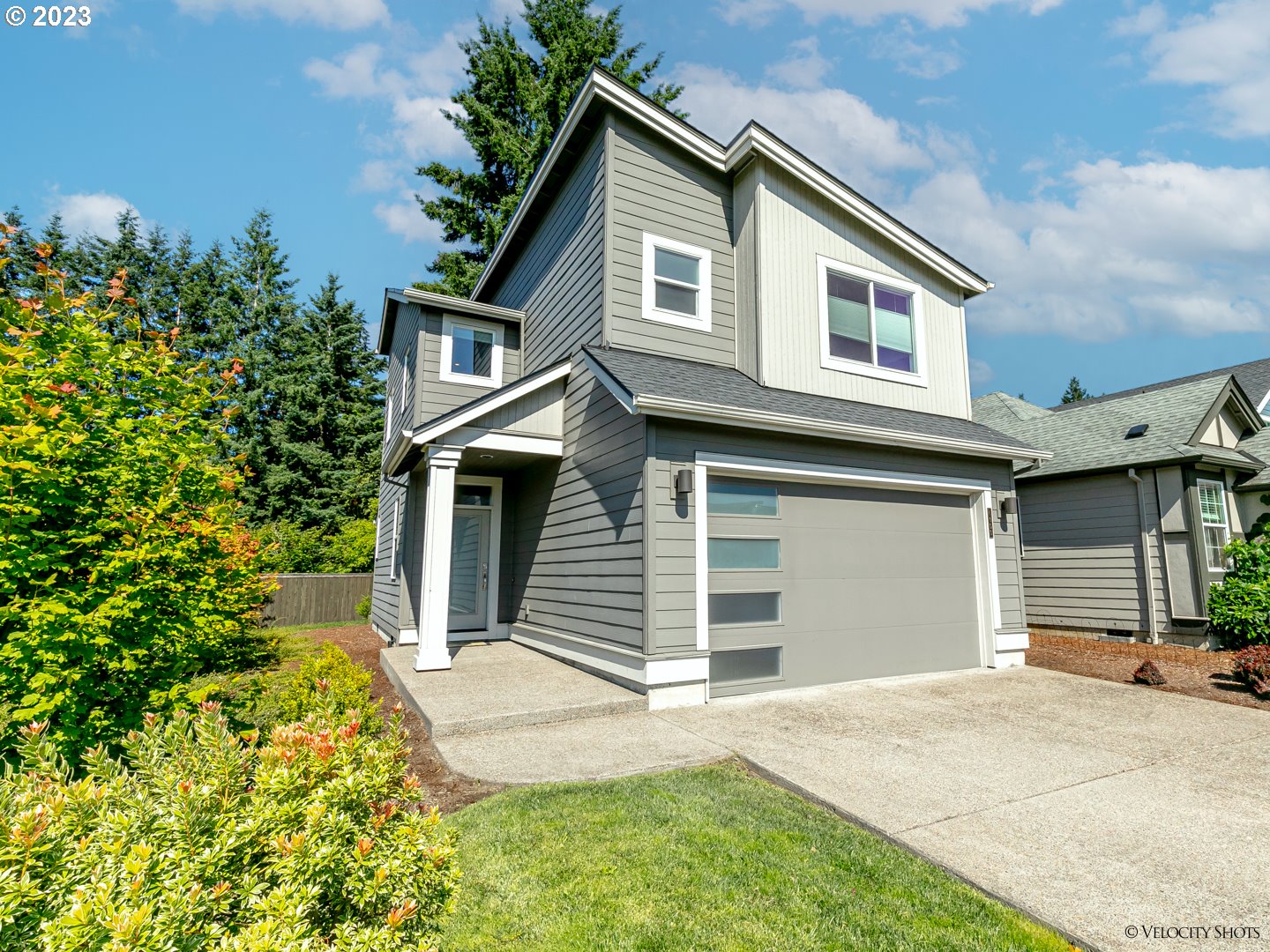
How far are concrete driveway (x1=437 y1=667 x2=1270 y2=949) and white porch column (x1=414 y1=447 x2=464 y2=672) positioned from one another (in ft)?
8.24

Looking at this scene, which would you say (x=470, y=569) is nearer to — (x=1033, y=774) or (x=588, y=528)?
(x=588, y=528)

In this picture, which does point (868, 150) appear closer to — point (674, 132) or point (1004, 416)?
point (1004, 416)

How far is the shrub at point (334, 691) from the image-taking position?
465cm

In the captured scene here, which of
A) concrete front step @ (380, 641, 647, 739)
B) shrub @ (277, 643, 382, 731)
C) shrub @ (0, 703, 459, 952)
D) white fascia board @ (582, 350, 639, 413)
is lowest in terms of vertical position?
concrete front step @ (380, 641, 647, 739)

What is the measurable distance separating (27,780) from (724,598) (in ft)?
18.9

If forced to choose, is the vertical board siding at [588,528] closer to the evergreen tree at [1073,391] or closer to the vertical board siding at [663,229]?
the vertical board siding at [663,229]

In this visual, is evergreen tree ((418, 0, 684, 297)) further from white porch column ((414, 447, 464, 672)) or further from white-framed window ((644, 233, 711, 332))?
white porch column ((414, 447, 464, 672))

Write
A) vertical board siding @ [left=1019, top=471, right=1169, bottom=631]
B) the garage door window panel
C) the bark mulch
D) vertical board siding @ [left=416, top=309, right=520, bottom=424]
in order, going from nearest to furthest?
the garage door window panel < the bark mulch < vertical board siding @ [left=416, top=309, right=520, bottom=424] < vertical board siding @ [left=1019, top=471, right=1169, bottom=631]

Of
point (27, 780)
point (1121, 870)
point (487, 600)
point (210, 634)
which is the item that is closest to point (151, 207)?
point (487, 600)

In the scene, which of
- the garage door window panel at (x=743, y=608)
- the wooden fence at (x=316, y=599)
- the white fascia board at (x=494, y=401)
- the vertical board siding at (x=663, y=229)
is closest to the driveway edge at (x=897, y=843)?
the garage door window panel at (x=743, y=608)

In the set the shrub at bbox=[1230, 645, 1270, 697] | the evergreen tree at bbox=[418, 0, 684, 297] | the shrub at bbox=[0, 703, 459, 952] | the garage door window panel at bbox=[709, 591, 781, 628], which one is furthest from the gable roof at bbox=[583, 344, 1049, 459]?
the evergreen tree at bbox=[418, 0, 684, 297]

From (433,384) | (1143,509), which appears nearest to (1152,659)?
(1143,509)

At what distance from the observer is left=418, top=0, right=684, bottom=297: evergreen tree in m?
21.2

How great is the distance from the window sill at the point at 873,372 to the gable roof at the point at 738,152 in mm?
1966
